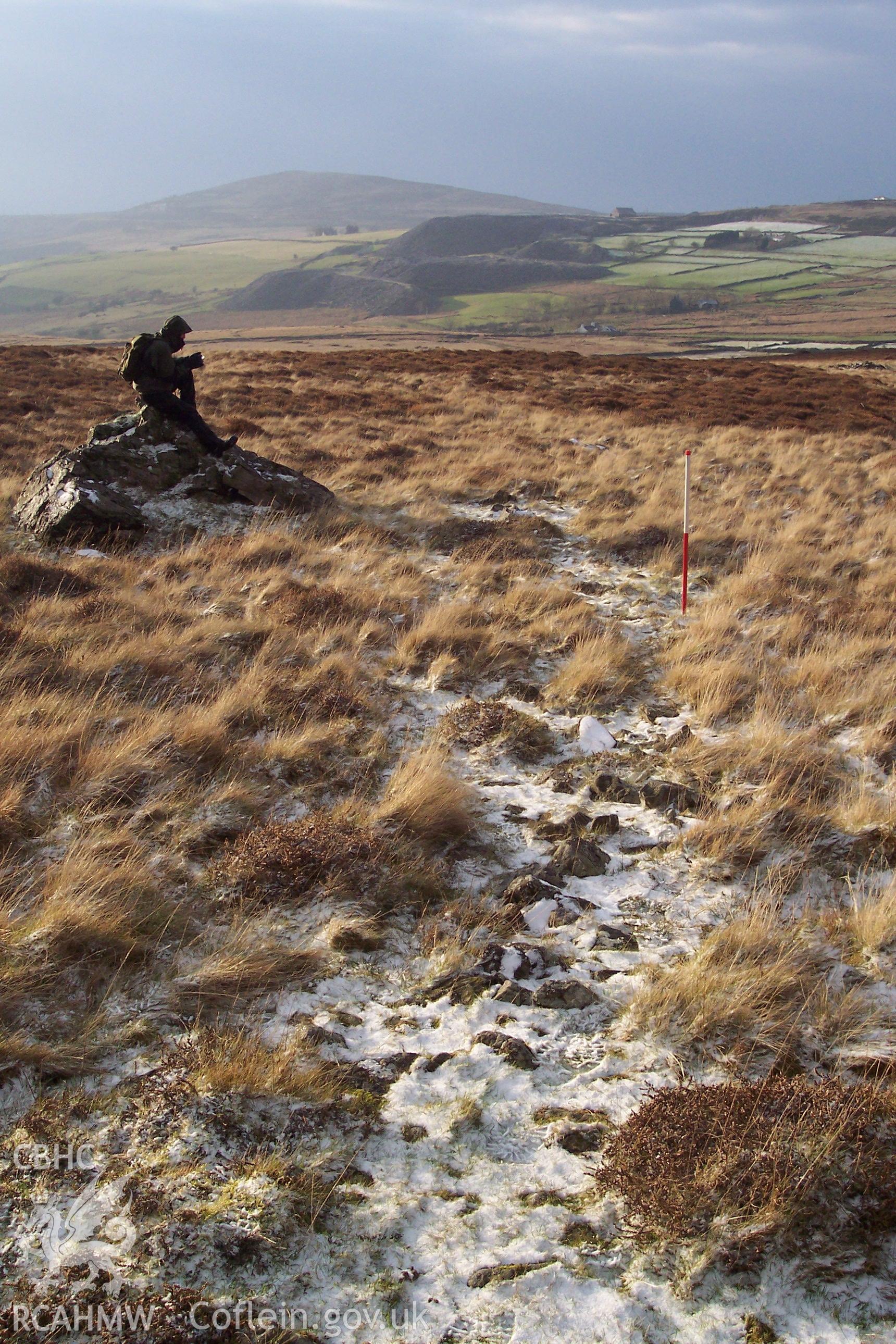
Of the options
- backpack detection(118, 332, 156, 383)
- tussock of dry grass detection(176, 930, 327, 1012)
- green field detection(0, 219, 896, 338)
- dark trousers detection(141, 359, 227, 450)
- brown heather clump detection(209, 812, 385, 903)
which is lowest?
tussock of dry grass detection(176, 930, 327, 1012)

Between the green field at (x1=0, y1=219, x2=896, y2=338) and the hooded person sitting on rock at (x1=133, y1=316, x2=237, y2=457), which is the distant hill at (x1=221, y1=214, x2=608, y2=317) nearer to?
the green field at (x1=0, y1=219, x2=896, y2=338)

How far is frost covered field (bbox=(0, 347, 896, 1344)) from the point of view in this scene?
7.57 ft

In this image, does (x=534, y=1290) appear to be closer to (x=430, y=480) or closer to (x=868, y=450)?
(x=430, y=480)

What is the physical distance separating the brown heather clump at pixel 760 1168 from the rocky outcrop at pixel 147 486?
8771 millimetres

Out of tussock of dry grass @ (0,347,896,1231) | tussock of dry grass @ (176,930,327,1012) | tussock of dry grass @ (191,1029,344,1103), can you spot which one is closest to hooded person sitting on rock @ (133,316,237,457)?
tussock of dry grass @ (0,347,896,1231)

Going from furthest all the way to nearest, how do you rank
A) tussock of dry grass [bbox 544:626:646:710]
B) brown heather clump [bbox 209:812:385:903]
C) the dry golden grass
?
1. tussock of dry grass [bbox 544:626:646:710]
2. brown heather clump [bbox 209:812:385:903]
3. the dry golden grass

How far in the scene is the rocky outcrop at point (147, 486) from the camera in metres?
9.47

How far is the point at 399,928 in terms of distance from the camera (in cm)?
383

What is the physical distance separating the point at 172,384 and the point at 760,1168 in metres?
11.3

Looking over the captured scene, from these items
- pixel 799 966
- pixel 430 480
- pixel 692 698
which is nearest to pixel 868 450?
pixel 430 480

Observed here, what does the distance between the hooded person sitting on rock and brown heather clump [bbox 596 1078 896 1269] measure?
406 inches

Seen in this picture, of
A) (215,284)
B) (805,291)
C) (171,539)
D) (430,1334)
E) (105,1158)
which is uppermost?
(215,284)

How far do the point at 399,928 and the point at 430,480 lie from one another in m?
9.82

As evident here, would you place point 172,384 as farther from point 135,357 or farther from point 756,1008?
point 756,1008
